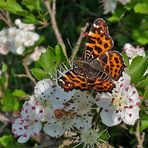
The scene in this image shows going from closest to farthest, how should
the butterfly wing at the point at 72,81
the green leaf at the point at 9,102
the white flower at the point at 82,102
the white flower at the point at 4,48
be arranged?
1. the butterfly wing at the point at 72,81
2. the white flower at the point at 82,102
3. the green leaf at the point at 9,102
4. the white flower at the point at 4,48

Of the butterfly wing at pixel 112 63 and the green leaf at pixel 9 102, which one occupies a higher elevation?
the butterfly wing at pixel 112 63

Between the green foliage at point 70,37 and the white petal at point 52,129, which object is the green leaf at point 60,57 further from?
the white petal at point 52,129

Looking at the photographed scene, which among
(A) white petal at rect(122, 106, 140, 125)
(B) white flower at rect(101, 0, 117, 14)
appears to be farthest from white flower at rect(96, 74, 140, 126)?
(B) white flower at rect(101, 0, 117, 14)

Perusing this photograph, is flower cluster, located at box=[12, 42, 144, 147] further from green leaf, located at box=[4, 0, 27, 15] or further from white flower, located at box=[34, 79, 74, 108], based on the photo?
green leaf, located at box=[4, 0, 27, 15]

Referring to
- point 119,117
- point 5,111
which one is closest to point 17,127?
point 119,117

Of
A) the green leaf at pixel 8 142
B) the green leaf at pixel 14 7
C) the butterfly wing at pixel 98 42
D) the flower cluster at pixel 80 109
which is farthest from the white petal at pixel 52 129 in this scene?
the green leaf at pixel 14 7

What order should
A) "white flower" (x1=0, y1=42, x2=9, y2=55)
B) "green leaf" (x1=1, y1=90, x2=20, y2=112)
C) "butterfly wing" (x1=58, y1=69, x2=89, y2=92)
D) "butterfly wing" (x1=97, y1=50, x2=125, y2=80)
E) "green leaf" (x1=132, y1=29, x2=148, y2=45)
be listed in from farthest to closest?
1. "white flower" (x1=0, y1=42, x2=9, y2=55)
2. "green leaf" (x1=132, y1=29, x2=148, y2=45)
3. "green leaf" (x1=1, y1=90, x2=20, y2=112)
4. "butterfly wing" (x1=97, y1=50, x2=125, y2=80)
5. "butterfly wing" (x1=58, y1=69, x2=89, y2=92)

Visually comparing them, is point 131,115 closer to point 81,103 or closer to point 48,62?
point 81,103

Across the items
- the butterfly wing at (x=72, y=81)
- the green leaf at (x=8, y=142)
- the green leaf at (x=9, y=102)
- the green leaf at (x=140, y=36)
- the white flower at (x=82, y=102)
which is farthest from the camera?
the green leaf at (x=140, y=36)
